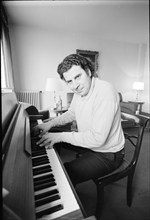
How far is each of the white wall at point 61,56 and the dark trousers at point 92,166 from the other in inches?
107

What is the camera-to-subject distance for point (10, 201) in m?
0.30

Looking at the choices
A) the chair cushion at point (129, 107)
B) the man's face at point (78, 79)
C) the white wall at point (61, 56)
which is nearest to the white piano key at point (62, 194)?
the man's face at point (78, 79)

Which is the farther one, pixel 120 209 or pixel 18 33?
pixel 18 33

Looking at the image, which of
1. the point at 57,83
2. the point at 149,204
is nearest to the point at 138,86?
the point at 57,83

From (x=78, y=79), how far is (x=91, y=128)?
33 cm

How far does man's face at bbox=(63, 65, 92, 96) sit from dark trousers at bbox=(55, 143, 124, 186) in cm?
45

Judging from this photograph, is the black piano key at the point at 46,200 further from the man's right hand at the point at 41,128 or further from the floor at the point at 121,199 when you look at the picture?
the floor at the point at 121,199

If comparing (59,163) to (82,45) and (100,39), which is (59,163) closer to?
(82,45)

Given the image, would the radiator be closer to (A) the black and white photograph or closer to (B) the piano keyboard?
(A) the black and white photograph

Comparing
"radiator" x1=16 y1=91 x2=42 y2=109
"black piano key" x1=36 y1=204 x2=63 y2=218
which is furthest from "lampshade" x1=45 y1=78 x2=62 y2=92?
"black piano key" x1=36 y1=204 x2=63 y2=218

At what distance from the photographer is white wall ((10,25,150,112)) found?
3008 mm

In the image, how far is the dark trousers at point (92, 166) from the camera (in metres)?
0.79

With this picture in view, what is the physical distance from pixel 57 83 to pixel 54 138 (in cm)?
190

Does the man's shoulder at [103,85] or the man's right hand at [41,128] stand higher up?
the man's shoulder at [103,85]
